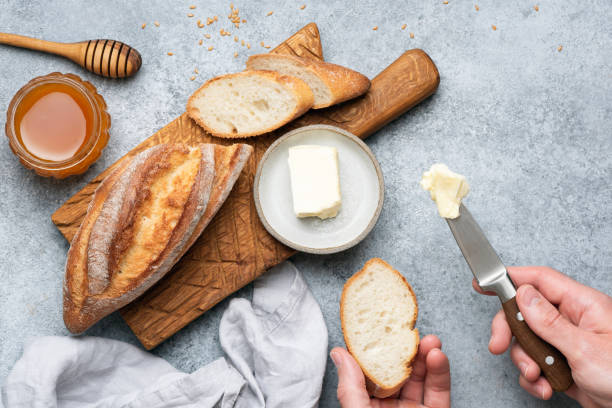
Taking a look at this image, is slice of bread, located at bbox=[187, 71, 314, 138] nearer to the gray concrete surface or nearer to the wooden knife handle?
the gray concrete surface

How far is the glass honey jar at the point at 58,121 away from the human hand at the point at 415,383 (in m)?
1.28

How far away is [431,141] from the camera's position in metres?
2.16

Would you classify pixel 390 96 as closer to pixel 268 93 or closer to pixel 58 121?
pixel 268 93

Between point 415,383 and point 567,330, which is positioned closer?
point 567,330

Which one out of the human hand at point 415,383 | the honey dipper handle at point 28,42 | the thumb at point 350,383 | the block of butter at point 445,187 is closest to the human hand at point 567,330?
the human hand at point 415,383

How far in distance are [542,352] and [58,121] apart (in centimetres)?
202

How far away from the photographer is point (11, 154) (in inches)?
85.1

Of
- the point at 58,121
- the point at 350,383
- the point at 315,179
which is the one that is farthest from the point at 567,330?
the point at 58,121

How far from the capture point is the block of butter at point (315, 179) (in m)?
1.94

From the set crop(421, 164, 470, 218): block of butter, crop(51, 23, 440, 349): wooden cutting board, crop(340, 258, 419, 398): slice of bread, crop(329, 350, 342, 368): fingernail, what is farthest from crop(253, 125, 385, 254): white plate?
crop(329, 350, 342, 368): fingernail

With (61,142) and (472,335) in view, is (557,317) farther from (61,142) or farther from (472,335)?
(61,142)

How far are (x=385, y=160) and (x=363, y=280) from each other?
52cm

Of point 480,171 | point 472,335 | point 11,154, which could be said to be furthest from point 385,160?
point 11,154

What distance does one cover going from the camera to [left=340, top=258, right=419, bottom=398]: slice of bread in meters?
1.96
